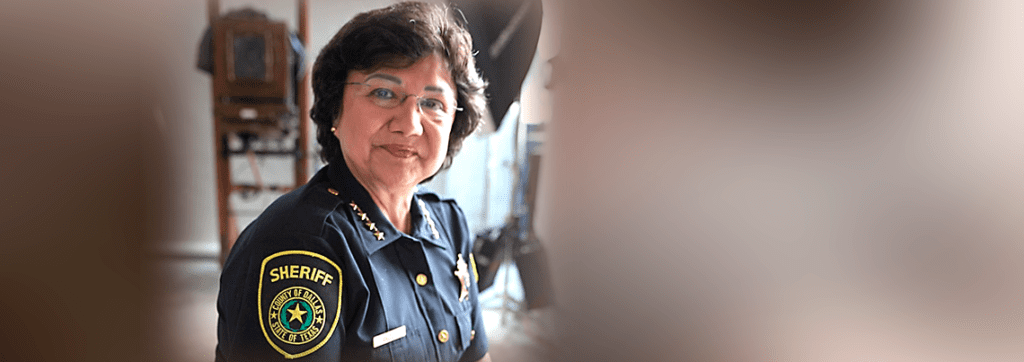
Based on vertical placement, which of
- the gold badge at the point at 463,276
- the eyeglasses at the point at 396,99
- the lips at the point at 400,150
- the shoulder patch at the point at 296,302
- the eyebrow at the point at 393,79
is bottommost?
the gold badge at the point at 463,276

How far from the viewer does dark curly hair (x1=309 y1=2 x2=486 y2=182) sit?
25.0 inches

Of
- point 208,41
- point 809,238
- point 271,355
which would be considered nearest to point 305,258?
point 271,355

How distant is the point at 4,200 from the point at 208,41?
0.21m

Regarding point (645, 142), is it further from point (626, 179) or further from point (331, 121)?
point (331, 121)

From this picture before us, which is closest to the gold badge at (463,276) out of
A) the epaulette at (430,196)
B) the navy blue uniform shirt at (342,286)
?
the navy blue uniform shirt at (342,286)

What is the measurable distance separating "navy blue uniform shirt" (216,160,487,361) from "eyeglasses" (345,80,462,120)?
16cm

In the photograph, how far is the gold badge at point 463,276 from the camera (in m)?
0.79

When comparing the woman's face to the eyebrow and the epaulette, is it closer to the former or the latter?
the eyebrow

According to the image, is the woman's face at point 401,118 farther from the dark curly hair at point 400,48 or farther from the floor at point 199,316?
the floor at point 199,316

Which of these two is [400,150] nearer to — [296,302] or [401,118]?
[401,118]

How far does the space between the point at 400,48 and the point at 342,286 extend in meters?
0.29

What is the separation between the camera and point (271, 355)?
0.55 m

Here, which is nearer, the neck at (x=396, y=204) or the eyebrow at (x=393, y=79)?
the eyebrow at (x=393, y=79)

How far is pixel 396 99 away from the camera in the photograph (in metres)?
0.63
